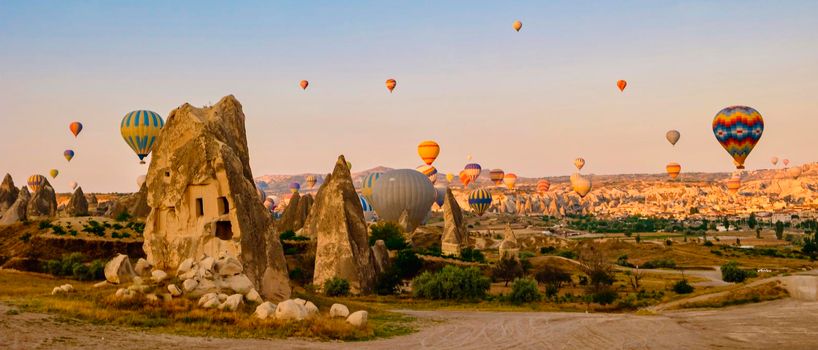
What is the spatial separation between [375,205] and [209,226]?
6033 cm

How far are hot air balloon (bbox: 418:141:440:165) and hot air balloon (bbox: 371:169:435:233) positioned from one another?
35802mm

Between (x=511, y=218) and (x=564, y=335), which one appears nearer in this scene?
(x=564, y=335)

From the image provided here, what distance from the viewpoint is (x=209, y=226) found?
26.4m

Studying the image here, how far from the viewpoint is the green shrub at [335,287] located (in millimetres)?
39875

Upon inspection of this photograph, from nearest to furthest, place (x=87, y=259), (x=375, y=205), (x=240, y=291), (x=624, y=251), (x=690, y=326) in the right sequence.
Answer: (x=240, y=291)
(x=690, y=326)
(x=87, y=259)
(x=375, y=205)
(x=624, y=251)

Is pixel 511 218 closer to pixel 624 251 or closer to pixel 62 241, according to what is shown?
pixel 624 251

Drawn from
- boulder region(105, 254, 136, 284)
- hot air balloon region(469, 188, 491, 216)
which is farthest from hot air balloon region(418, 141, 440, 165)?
boulder region(105, 254, 136, 284)

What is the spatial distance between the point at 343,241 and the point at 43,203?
57.9 metres

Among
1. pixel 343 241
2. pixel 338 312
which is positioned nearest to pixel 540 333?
pixel 338 312

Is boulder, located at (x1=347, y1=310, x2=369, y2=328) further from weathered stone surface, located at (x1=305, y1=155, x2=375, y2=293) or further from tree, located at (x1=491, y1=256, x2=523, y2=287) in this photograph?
tree, located at (x1=491, y1=256, x2=523, y2=287)

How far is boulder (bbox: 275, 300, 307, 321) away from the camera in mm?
20016

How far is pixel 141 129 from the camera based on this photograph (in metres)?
67.1

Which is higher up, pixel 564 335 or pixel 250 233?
pixel 250 233

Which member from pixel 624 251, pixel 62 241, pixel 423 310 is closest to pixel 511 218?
pixel 624 251
